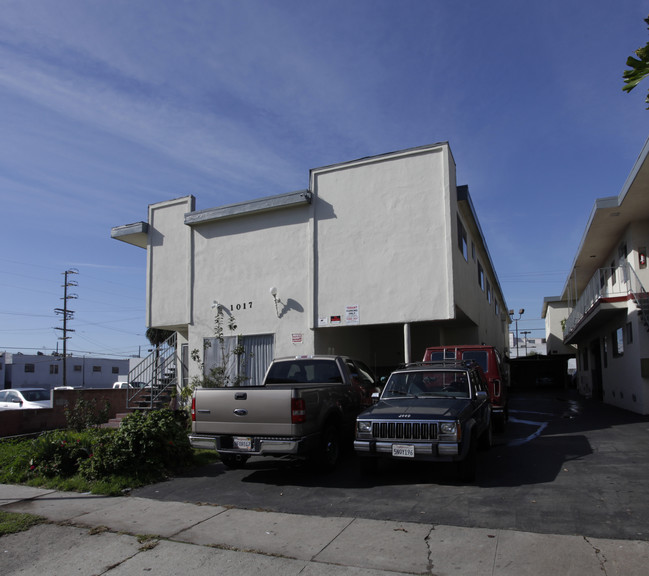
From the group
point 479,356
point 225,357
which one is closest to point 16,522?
point 225,357

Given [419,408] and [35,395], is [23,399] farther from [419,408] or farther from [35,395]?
[419,408]

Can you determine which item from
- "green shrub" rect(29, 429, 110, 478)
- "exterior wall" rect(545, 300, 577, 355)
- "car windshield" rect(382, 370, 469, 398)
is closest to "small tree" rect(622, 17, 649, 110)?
"car windshield" rect(382, 370, 469, 398)

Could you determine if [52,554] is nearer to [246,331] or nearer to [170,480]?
[170,480]

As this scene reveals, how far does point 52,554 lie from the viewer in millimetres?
5395

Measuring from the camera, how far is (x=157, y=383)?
17.8 metres

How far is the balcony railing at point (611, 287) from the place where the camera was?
16453mm

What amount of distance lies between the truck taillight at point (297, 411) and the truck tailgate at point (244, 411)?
6 centimetres

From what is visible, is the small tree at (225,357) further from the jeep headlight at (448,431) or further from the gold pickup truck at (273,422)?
the jeep headlight at (448,431)

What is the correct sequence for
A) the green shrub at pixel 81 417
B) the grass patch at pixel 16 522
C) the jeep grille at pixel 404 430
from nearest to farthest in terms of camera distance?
the grass patch at pixel 16 522 → the jeep grille at pixel 404 430 → the green shrub at pixel 81 417

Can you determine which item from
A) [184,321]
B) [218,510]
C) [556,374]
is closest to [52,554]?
[218,510]

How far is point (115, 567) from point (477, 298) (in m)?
18.2

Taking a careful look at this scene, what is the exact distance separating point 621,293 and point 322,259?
31.9 ft

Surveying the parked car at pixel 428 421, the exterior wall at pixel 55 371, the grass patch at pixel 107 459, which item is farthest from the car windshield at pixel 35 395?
the exterior wall at pixel 55 371

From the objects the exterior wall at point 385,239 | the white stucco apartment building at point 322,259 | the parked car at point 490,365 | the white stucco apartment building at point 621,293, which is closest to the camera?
the parked car at point 490,365
